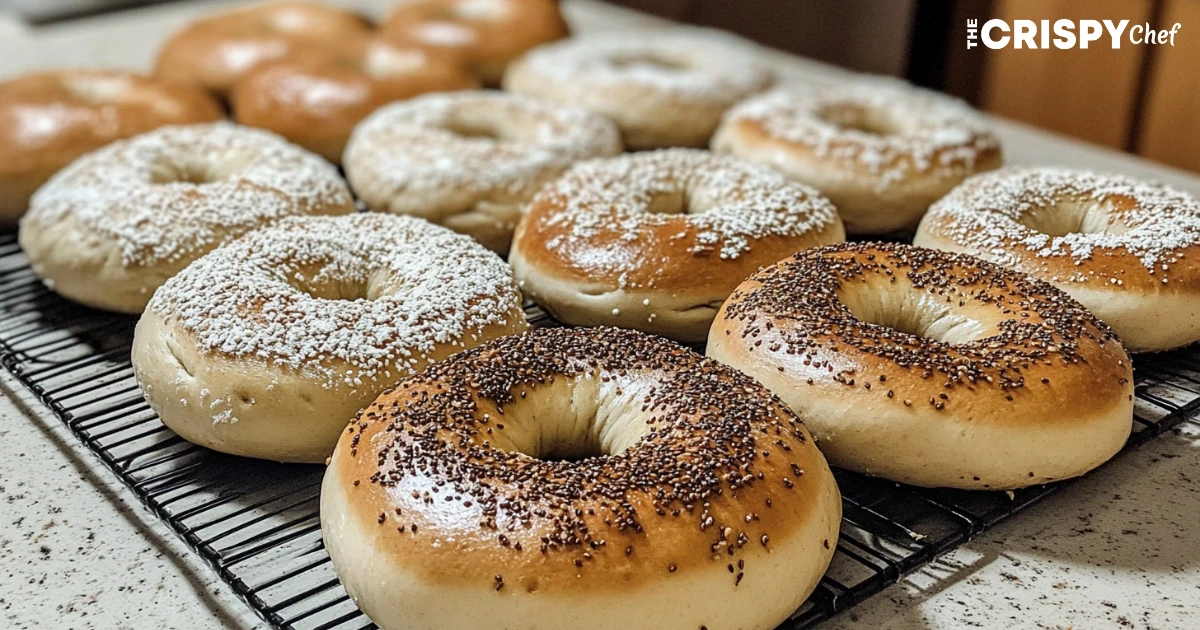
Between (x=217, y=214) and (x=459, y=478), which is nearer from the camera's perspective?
(x=459, y=478)

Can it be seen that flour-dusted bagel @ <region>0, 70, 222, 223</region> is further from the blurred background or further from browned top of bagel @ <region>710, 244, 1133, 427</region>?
browned top of bagel @ <region>710, 244, 1133, 427</region>

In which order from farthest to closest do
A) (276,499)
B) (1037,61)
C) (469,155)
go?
1. (1037,61)
2. (469,155)
3. (276,499)

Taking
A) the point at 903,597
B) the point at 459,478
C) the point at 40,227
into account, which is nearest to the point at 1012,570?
the point at 903,597

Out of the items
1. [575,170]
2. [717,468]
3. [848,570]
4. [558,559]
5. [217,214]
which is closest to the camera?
[558,559]

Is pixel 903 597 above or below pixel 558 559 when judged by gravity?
below

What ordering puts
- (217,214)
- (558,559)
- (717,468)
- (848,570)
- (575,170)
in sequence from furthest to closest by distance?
(575,170) → (217,214) → (848,570) → (717,468) → (558,559)

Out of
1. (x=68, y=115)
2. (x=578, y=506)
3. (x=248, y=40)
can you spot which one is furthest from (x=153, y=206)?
(x=578, y=506)

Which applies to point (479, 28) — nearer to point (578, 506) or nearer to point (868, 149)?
point (868, 149)

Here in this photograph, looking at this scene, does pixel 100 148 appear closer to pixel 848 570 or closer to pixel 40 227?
pixel 40 227

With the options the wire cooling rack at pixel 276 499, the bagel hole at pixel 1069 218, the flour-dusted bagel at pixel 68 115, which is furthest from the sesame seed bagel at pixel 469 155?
the bagel hole at pixel 1069 218
